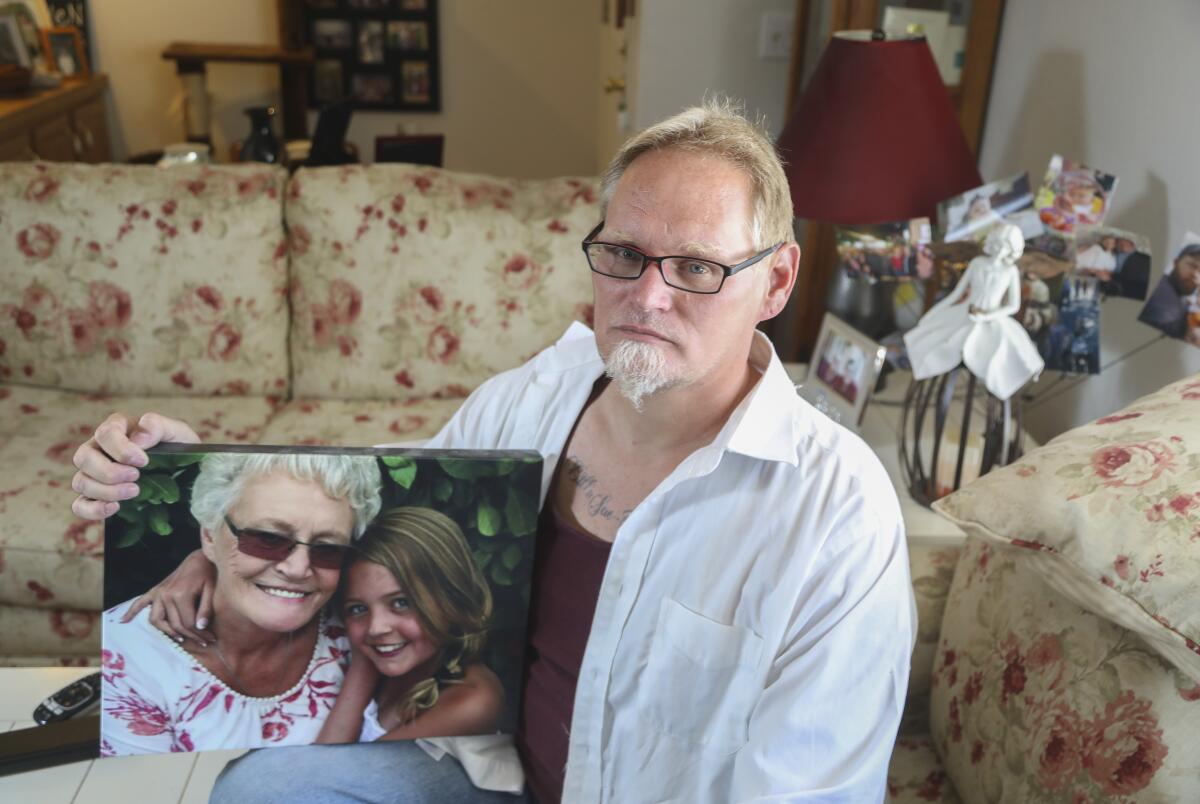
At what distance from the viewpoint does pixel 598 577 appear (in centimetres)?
109

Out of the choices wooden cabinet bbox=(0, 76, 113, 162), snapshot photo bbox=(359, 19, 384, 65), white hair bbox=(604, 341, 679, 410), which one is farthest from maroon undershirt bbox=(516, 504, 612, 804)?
snapshot photo bbox=(359, 19, 384, 65)

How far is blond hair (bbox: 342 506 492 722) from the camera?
1046 millimetres

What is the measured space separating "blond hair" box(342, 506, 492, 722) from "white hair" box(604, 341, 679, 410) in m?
0.22

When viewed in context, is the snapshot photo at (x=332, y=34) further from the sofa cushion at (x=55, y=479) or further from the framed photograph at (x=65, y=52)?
the sofa cushion at (x=55, y=479)

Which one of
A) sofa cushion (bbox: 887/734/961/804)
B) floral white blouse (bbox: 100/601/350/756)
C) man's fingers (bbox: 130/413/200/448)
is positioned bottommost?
sofa cushion (bbox: 887/734/961/804)

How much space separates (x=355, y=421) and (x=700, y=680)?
1319mm

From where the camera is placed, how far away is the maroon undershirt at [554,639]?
110 cm

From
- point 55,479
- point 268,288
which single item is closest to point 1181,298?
point 268,288

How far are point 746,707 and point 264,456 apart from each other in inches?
19.9

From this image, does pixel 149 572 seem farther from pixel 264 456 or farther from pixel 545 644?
pixel 545 644

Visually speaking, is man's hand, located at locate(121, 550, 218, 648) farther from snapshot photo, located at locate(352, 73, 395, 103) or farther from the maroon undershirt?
snapshot photo, located at locate(352, 73, 395, 103)

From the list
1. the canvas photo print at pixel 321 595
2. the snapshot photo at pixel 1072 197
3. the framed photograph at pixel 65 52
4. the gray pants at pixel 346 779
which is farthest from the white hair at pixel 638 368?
the framed photograph at pixel 65 52

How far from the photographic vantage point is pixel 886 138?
1.74 metres

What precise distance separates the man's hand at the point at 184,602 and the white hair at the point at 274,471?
6 cm
